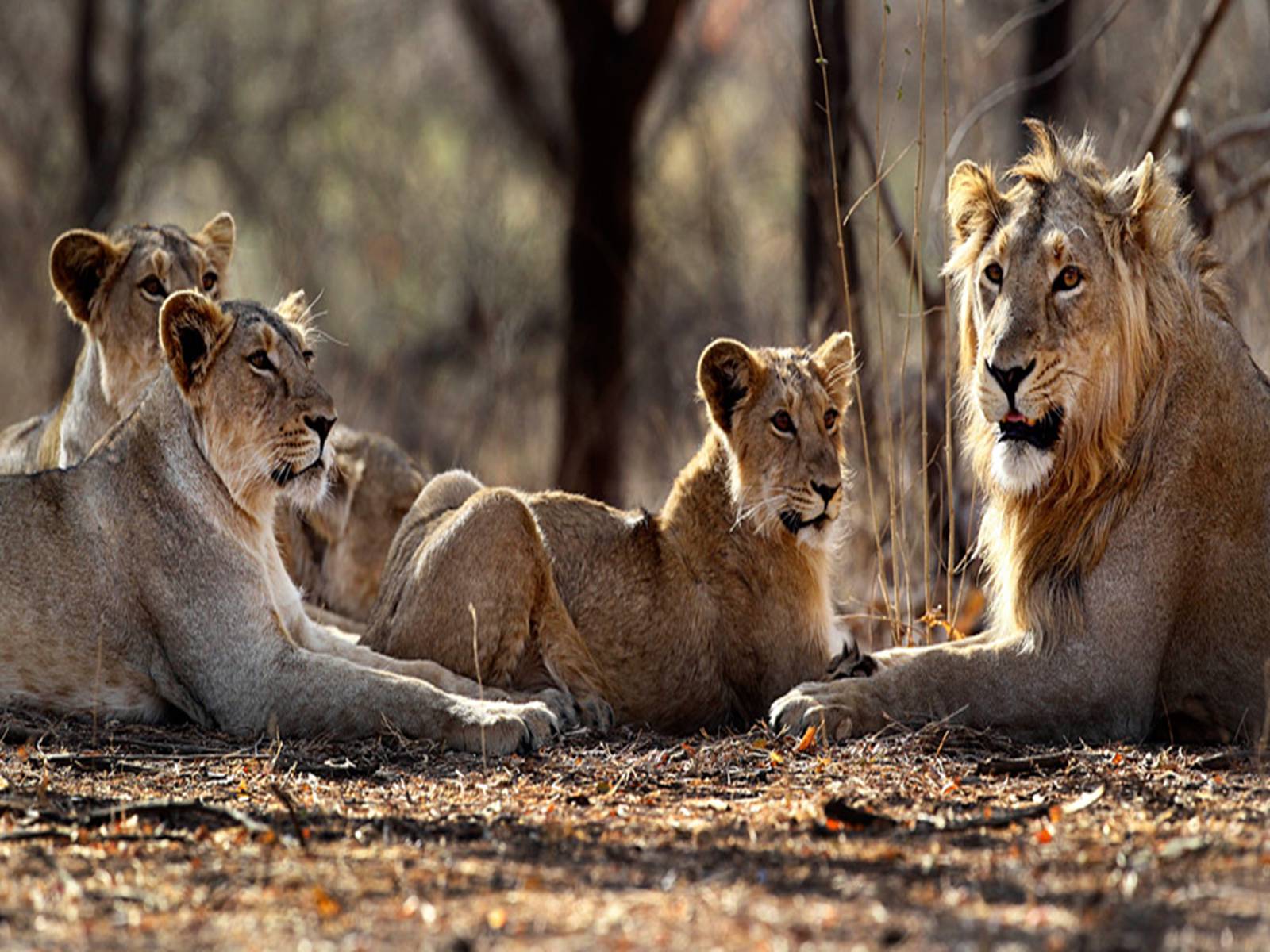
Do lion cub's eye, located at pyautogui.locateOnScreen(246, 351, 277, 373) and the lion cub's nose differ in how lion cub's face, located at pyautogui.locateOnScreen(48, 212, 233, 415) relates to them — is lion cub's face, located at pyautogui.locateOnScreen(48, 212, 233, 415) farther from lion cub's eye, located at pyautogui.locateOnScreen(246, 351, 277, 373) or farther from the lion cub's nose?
the lion cub's nose

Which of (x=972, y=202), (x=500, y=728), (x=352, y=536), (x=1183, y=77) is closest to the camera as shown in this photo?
(x=500, y=728)

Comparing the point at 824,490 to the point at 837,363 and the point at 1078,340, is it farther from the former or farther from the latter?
the point at 1078,340

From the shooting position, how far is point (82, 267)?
7164 mm

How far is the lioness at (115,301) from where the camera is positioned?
7.09 metres

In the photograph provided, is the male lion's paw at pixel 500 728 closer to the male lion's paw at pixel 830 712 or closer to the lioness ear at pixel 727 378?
the male lion's paw at pixel 830 712

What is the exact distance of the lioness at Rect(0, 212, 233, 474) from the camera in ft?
23.3

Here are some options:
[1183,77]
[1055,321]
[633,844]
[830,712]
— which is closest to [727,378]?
[1055,321]

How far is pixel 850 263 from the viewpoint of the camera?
27.1 feet

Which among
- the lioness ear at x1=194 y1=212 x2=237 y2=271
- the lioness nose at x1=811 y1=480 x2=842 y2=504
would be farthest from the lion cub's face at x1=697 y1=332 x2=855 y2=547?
the lioness ear at x1=194 y1=212 x2=237 y2=271

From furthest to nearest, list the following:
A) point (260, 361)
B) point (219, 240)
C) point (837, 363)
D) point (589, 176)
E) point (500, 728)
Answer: point (589, 176) → point (219, 240) → point (837, 363) → point (260, 361) → point (500, 728)

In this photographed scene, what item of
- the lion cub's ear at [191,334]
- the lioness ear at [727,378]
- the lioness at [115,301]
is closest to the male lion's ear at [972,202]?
the lioness ear at [727,378]

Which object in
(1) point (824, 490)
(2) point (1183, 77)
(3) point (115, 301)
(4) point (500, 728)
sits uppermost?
(2) point (1183, 77)

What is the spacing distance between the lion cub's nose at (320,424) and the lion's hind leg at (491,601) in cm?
53

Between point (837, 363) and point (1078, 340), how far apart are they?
114cm
